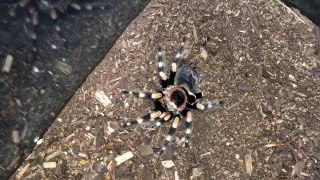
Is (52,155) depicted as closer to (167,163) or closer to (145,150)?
(145,150)

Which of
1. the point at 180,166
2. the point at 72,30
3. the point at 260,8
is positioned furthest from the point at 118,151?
the point at 260,8

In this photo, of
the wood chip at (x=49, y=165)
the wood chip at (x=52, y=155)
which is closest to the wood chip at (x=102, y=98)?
the wood chip at (x=52, y=155)

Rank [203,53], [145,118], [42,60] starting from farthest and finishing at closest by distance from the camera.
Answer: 1. [203,53]
2. [145,118]
3. [42,60]

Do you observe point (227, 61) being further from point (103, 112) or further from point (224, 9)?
point (103, 112)

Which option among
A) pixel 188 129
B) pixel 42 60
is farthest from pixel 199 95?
pixel 42 60

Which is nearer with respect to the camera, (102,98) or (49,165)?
(49,165)

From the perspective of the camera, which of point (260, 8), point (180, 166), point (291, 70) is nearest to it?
point (180, 166)

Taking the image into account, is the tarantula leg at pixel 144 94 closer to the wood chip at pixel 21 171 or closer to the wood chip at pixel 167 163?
the wood chip at pixel 167 163
